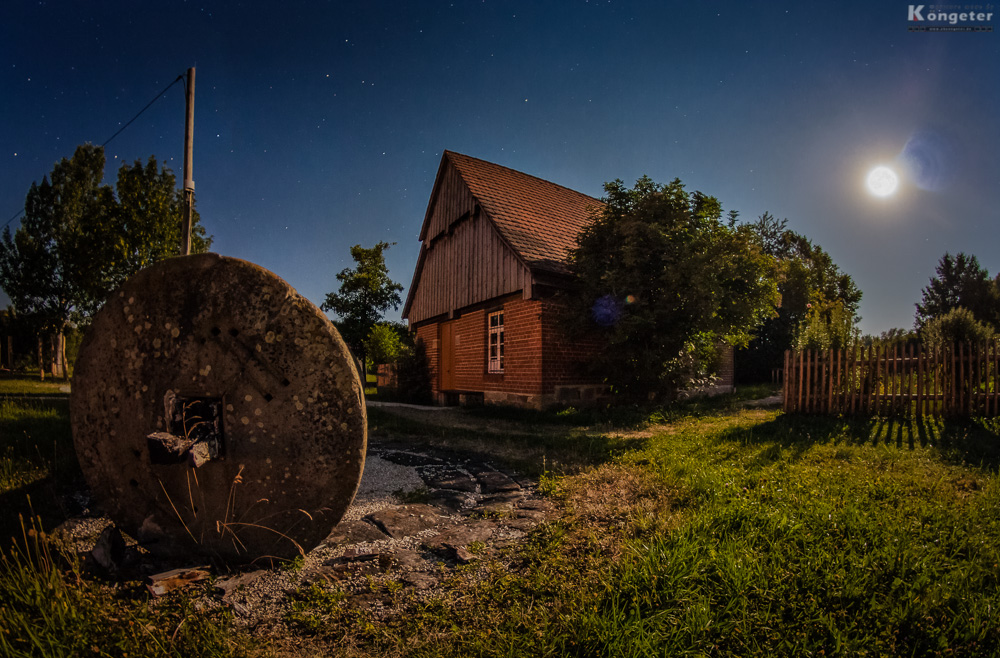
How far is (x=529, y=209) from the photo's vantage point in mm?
12047

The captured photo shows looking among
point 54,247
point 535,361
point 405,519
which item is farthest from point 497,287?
point 54,247

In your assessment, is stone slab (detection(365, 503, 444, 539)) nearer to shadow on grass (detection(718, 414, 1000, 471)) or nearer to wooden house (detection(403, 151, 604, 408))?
shadow on grass (detection(718, 414, 1000, 471))

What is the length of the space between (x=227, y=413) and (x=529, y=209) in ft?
35.1

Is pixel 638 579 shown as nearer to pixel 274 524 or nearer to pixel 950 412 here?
pixel 274 524

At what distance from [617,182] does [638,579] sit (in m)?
8.30

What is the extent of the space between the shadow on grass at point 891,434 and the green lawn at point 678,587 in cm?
96

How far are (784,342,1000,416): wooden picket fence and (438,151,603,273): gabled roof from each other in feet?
16.6

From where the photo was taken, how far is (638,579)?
2.04m

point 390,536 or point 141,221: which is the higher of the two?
point 141,221

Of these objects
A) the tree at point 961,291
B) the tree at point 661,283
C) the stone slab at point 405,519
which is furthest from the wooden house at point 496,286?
the tree at point 961,291

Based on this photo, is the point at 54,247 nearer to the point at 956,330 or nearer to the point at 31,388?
the point at 31,388

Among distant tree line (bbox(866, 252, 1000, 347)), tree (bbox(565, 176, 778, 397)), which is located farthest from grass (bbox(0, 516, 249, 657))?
distant tree line (bbox(866, 252, 1000, 347))

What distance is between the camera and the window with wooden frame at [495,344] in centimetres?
1088

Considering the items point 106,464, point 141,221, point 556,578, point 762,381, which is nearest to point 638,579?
point 556,578
